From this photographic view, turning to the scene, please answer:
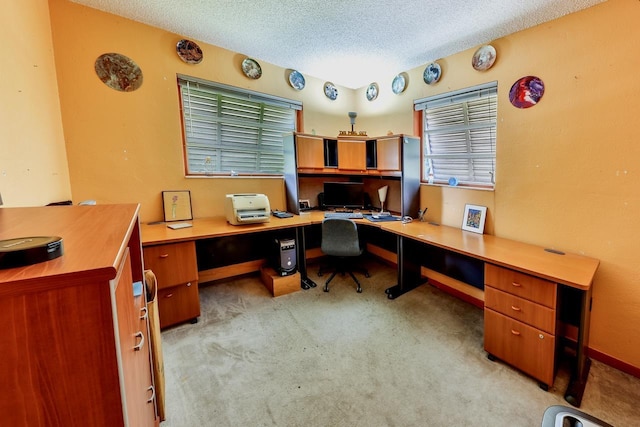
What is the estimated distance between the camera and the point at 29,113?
175 centimetres

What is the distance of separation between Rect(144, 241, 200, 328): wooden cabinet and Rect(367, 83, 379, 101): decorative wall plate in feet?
10.0

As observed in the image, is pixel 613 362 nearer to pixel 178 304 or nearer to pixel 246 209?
pixel 246 209

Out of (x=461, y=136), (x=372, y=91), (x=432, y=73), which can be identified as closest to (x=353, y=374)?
(x=461, y=136)

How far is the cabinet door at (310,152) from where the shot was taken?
344 centimetres

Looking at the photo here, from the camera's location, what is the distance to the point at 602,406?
167 centimetres

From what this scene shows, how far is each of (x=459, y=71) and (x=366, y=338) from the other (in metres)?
2.76

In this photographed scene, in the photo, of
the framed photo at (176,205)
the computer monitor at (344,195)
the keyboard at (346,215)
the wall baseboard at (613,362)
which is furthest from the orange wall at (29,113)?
the wall baseboard at (613,362)

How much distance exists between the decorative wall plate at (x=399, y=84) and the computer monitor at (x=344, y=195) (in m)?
1.28

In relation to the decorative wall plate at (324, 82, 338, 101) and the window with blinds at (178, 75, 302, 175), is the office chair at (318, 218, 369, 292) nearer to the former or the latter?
the window with blinds at (178, 75, 302, 175)

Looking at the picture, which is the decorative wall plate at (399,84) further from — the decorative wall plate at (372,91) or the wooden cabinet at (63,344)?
the wooden cabinet at (63,344)

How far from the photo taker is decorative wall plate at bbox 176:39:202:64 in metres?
2.88

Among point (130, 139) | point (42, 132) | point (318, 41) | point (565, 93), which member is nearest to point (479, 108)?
point (565, 93)

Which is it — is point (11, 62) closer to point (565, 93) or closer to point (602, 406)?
point (565, 93)

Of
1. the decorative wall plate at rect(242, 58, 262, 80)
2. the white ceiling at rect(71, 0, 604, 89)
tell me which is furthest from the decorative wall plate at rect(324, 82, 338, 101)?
the decorative wall plate at rect(242, 58, 262, 80)
